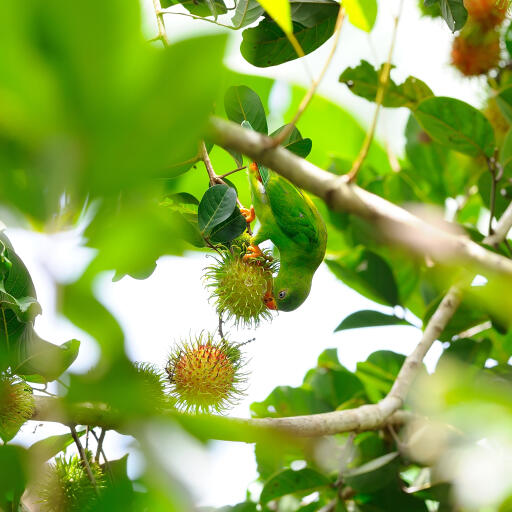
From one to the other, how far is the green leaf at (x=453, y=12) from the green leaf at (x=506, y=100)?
2.38ft

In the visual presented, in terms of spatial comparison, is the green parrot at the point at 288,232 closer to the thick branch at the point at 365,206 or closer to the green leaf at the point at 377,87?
the green leaf at the point at 377,87

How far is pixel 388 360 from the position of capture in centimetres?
219

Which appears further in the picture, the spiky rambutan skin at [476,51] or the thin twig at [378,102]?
the spiky rambutan skin at [476,51]

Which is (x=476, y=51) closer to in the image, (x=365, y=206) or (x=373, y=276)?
(x=373, y=276)

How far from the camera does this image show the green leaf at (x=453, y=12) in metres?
1.33

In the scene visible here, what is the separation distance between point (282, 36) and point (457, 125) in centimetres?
86

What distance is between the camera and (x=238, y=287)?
4.80 feet

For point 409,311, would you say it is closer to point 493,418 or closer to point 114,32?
point 493,418

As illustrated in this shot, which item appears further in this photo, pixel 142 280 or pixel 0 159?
pixel 142 280

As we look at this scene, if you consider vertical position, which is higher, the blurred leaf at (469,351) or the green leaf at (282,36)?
the green leaf at (282,36)

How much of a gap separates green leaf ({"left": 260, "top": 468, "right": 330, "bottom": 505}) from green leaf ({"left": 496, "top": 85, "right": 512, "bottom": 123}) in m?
1.38

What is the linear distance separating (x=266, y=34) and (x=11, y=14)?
4.00 ft

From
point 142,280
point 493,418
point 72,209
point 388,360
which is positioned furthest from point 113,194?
point 388,360

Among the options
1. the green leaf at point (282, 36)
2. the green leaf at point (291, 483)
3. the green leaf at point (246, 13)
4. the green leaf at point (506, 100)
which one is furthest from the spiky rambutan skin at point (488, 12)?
the green leaf at point (291, 483)
